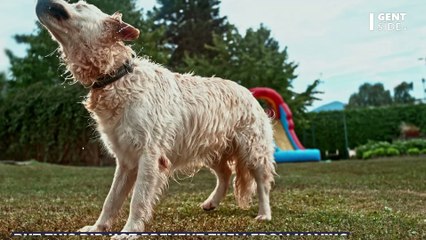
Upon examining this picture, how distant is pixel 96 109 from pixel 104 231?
35.2 inches

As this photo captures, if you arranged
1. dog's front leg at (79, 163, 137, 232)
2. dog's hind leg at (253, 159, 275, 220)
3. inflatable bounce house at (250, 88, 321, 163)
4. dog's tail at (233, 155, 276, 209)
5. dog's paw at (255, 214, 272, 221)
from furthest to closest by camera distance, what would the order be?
inflatable bounce house at (250, 88, 321, 163) < dog's tail at (233, 155, 276, 209) < dog's hind leg at (253, 159, 275, 220) < dog's paw at (255, 214, 272, 221) < dog's front leg at (79, 163, 137, 232)

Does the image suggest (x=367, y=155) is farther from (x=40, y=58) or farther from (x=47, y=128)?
(x=40, y=58)

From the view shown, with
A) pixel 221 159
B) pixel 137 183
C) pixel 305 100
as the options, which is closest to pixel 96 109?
pixel 137 183

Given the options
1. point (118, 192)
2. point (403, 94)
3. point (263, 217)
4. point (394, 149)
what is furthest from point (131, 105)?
point (403, 94)

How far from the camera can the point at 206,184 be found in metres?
8.59

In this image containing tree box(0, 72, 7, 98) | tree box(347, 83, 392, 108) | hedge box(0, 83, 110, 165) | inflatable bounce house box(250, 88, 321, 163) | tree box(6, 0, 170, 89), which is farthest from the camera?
tree box(347, 83, 392, 108)

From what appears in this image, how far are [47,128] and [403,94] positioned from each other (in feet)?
54.5

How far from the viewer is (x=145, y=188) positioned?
3746mm

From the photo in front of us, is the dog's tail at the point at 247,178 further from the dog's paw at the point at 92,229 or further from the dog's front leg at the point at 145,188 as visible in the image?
the dog's paw at the point at 92,229

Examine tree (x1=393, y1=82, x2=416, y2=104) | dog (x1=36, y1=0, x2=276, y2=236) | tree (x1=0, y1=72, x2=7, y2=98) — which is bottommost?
dog (x1=36, y1=0, x2=276, y2=236)

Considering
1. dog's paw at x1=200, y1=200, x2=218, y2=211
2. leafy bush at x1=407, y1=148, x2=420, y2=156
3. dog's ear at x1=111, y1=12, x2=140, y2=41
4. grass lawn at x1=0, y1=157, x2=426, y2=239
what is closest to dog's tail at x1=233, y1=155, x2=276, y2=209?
grass lawn at x1=0, y1=157, x2=426, y2=239

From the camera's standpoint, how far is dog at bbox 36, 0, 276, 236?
372 centimetres

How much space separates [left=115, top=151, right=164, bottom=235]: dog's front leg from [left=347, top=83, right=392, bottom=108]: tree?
955 inches

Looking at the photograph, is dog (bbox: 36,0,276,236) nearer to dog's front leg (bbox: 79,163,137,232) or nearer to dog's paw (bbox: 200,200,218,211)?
dog's front leg (bbox: 79,163,137,232)
